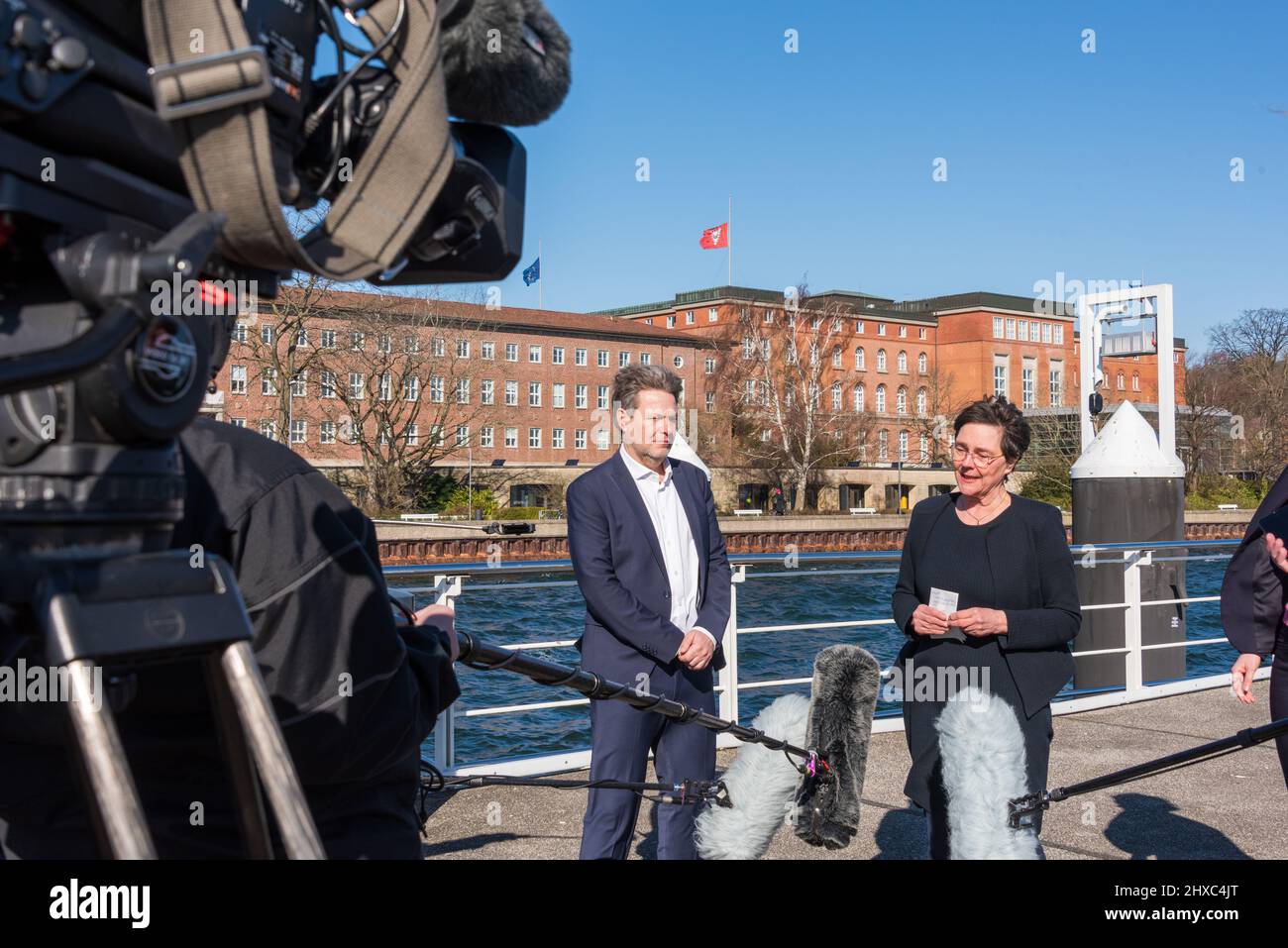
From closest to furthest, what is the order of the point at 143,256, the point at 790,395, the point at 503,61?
the point at 143,256
the point at 503,61
the point at 790,395

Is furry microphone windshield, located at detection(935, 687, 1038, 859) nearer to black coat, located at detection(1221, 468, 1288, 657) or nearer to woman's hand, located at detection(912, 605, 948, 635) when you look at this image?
woman's hand, located at detection(912, 605, 948, 635)

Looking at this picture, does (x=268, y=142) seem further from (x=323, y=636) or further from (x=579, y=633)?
(x=579, y=633)

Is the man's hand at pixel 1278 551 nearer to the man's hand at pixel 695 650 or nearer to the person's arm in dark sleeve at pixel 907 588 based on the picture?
the person's arm in dark sleeve at pixel 907 588

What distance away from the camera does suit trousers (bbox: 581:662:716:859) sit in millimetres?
3723

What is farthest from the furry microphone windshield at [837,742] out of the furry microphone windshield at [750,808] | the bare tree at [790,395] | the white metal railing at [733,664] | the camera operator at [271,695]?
the bare tree at [790,395]

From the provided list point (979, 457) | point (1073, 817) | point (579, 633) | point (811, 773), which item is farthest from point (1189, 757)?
point (579, 633)

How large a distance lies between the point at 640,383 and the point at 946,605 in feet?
4.30

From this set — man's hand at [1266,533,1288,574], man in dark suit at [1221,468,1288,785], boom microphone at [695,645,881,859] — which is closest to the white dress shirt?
boom microphone at [695,645,881,859]

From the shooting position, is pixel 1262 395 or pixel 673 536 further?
pixel 1262 395

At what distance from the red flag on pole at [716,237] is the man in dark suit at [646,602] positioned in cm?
7590

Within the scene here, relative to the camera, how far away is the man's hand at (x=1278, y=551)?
3.69 m

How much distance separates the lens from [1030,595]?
3.94m
